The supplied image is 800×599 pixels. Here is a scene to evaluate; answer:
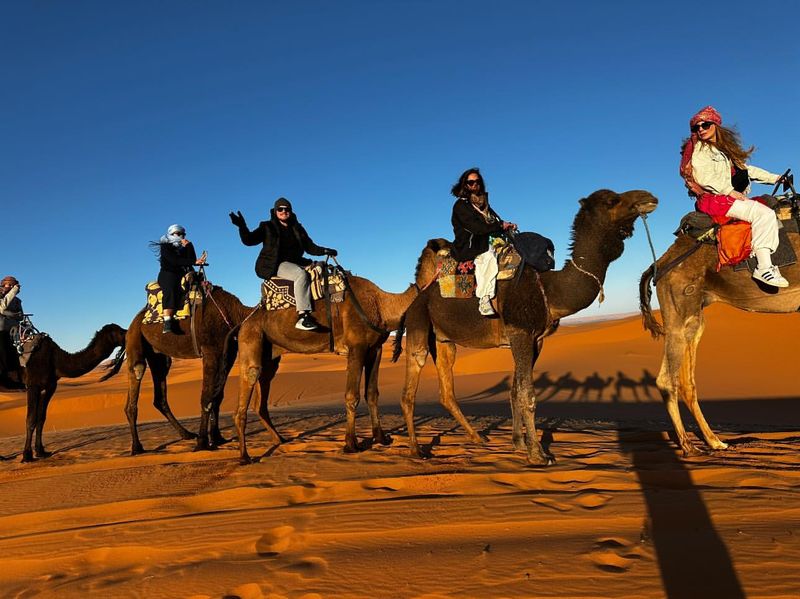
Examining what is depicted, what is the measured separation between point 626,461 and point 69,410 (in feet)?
81.7

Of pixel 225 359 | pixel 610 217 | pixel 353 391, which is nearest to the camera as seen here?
pixel 610 217

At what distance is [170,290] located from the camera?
9.73 metres

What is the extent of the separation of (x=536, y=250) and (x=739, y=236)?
8.01 feet

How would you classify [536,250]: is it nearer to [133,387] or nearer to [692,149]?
[692,149]

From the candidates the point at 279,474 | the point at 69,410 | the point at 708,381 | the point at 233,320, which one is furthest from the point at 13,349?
the point at 708,381

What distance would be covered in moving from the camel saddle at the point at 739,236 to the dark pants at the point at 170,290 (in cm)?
834

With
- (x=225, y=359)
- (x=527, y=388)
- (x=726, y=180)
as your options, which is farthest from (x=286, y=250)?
(x=726, y=180)

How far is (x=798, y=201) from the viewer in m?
6.61

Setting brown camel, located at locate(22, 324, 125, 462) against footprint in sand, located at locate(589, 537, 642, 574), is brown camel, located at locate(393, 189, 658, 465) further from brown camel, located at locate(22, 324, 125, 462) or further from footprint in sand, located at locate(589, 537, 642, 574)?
brown camel, located at locate(22, 324, 125, 462)

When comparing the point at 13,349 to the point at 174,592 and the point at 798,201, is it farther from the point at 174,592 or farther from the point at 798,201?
the point at 798,201

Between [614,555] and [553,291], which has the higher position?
[553,291]

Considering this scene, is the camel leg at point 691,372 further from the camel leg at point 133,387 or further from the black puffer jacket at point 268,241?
the camel leg at point 133,387

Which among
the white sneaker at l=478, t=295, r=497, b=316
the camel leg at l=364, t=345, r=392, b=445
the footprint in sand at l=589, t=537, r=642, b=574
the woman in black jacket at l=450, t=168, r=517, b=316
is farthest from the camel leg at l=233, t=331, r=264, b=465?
the footprint in sand at l=589, t=537, r=642, b=574

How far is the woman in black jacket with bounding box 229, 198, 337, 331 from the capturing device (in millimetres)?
8031
